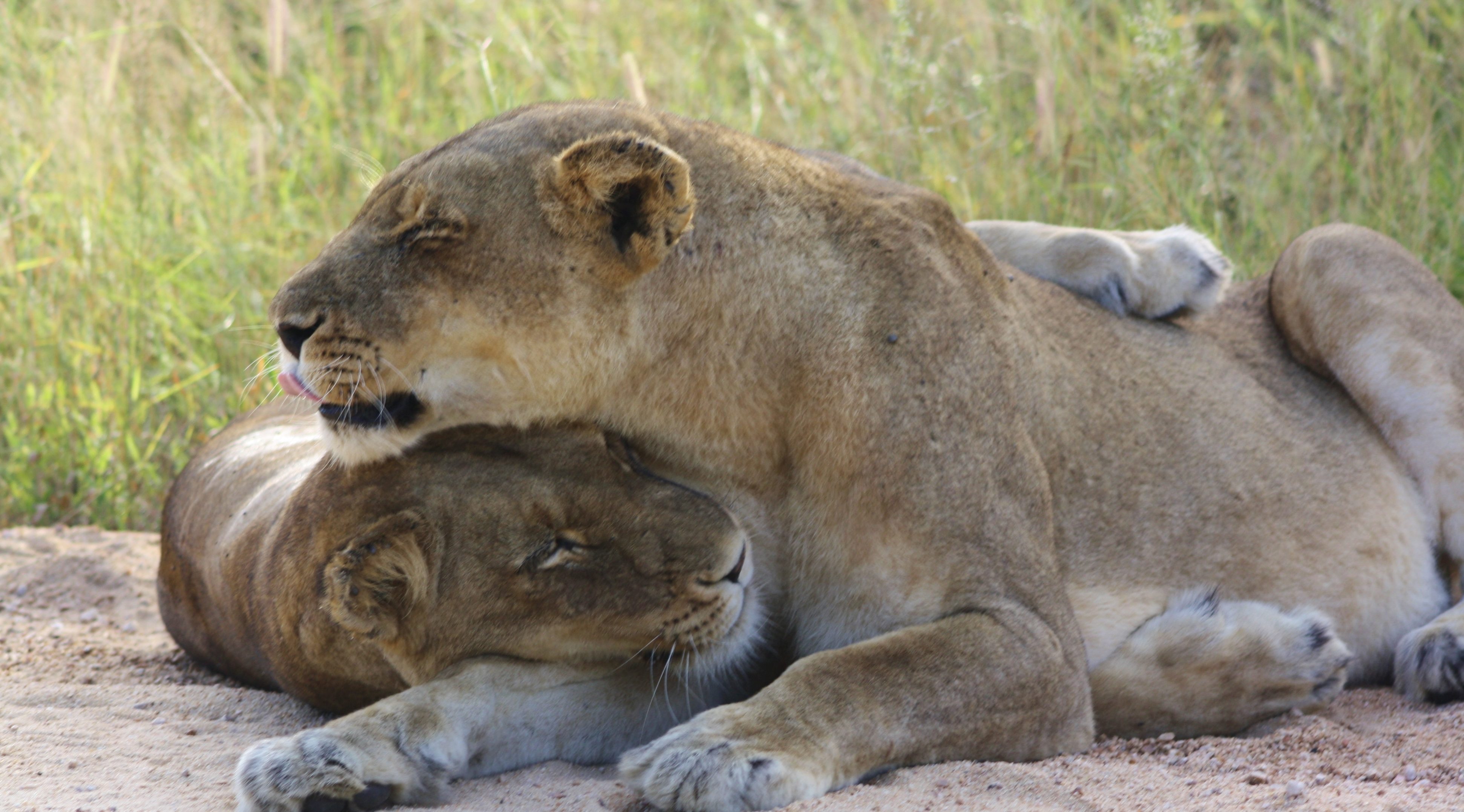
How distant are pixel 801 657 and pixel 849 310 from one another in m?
0.69

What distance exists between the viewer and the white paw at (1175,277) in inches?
162

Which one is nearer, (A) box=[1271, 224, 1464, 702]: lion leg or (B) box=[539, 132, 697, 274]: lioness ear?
(B) box=[539, 132, 697, 274]: lioness ear

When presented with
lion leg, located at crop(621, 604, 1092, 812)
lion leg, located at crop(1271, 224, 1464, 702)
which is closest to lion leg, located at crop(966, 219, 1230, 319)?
lion leg, located at crop(1271, 224, 1464, 702)

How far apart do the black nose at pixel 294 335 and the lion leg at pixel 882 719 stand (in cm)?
97

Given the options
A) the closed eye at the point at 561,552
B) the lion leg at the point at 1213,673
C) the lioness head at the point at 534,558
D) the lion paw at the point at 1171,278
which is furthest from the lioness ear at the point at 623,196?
the lion paw at the point at 1171,278

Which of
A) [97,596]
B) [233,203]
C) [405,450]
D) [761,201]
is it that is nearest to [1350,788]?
[761,201]

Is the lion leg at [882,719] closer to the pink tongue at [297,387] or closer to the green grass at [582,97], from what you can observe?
the pink tongue at [297,387]

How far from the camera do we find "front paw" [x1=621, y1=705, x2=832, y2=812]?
2.72 metres

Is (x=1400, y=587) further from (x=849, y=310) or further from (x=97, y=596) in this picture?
(x=97, y=596)

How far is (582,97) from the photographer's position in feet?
18.3

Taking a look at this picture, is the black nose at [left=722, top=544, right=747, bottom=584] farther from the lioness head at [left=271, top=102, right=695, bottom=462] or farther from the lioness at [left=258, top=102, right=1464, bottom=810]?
the lioness head at [left=271, top=102, right=695, bottom=462]

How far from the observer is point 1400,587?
4.09 m

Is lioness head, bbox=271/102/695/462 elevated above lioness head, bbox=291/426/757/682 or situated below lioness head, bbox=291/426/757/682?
above

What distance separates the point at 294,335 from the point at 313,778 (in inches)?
31.8
